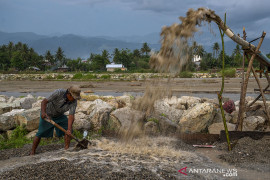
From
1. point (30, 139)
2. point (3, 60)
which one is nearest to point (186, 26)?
point (30, 139)

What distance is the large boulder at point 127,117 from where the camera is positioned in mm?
5527

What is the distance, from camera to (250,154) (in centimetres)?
439

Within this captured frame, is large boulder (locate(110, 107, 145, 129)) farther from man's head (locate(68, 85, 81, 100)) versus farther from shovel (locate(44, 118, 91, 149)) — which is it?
man's head (locate(68, 85, 81, 100))

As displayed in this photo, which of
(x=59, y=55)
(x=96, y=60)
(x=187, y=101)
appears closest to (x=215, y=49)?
(x=96, y=60)

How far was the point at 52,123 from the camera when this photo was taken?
14.4 ft

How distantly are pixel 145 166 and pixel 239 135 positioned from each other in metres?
2.22

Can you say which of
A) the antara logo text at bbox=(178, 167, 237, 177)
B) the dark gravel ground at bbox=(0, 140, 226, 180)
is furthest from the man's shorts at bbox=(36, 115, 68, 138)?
the antara logo text at bbox=(178, 167, 237, 177)

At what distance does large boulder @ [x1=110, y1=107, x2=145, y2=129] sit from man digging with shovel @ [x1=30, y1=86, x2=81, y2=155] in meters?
1.34

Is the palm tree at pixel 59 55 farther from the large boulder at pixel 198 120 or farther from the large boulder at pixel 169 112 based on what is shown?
the large boulder at pixel 198 120

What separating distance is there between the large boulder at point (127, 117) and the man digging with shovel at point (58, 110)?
1.34 metres

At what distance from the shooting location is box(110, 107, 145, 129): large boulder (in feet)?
18.1

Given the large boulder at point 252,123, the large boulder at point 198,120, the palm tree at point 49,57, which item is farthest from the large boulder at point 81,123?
the palm tree at point 49,57

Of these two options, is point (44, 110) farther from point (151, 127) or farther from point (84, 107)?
point (84, 107)

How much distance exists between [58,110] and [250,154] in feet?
10.6
